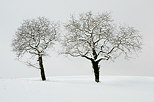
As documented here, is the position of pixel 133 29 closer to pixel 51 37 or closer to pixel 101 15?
pixel 101 15

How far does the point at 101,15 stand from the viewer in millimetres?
27859

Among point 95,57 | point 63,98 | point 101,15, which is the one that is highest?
point 101,15

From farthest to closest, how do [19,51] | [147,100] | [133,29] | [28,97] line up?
[19,51], [133,29], [147,100], [28,97]

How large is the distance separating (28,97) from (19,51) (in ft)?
59.1

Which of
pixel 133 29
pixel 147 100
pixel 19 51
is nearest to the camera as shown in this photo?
pixel 147 100

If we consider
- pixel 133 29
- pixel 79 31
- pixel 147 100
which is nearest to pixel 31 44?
pixel 79 31

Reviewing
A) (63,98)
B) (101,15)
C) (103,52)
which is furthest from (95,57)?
(63,98)

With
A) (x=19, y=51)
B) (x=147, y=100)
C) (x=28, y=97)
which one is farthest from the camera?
(x=19, y=51)

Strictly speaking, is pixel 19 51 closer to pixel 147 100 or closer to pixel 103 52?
pixel 103 52

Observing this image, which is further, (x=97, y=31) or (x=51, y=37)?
(x=51, y=37)

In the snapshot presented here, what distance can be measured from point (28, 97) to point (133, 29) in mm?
19284

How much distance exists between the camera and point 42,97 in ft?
42.1

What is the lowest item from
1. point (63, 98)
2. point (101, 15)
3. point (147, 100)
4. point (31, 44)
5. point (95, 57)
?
point (147, 100)

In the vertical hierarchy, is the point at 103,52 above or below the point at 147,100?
above
